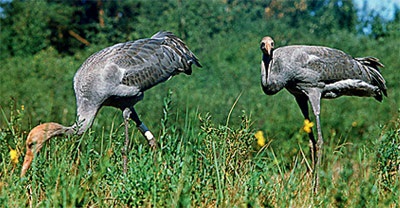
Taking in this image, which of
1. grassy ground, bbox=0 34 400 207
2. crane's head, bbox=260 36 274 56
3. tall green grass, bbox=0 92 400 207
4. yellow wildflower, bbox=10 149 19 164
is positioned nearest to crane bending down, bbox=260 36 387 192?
crane's head, bbox=260 36 274 56

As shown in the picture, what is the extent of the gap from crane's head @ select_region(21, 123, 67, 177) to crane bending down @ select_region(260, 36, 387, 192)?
2103 millimetres

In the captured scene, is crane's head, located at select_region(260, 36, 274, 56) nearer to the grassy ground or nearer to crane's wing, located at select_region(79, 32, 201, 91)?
the grassy ground

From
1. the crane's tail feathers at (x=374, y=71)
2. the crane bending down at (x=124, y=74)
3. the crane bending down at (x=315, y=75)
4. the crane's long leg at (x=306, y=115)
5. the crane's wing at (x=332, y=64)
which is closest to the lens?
the crane bending down at (x=124, y=74)

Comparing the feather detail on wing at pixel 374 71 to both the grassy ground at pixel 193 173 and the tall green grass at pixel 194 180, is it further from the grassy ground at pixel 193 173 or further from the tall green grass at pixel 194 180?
the tall green grass at pixel 194 180

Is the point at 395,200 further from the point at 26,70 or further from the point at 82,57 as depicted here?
the point at 82,57

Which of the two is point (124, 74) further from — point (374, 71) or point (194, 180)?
point (374, 71)

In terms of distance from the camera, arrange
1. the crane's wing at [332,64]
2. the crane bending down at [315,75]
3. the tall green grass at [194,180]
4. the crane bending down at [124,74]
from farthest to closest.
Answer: the crane's wing at [332,64]
the crane bending down at [315,75]
the crane bending down at [124,74]
the tall green grass at [194,180]

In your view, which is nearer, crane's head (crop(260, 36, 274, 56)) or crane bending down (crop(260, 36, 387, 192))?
crane's head (crop(260, 36, 274, 56))

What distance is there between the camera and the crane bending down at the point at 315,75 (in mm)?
6559

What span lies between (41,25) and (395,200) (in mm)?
19432

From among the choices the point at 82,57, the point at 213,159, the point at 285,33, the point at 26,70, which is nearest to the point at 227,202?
the point at 213,159

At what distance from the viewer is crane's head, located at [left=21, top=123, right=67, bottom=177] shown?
4980mm

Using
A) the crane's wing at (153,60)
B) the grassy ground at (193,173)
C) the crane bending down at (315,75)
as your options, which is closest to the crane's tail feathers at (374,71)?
the crane bending down at (315,75)

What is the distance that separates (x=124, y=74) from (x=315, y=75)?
192 cm
